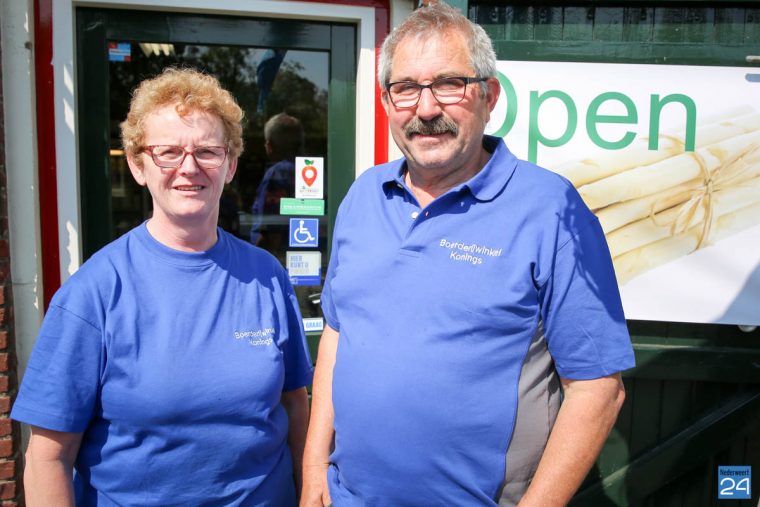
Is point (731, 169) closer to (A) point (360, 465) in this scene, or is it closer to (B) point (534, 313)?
(B) point (534, 313)

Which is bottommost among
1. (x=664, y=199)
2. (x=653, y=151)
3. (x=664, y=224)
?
(x=664, y=224)

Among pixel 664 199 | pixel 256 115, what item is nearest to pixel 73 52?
pixel 256 115

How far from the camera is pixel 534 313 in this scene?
5.04ft

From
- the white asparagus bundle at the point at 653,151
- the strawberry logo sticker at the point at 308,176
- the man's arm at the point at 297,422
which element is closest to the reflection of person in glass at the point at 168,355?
the man's arm at the point at 297,422

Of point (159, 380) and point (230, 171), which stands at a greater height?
point (230, 171)

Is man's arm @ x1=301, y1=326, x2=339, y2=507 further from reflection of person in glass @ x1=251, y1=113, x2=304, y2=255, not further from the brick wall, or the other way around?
the brick wall

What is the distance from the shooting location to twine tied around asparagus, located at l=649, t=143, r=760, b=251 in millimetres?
2963

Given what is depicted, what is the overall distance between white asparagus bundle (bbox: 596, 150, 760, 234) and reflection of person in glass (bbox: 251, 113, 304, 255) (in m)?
1.53

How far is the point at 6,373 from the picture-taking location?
2.76 m

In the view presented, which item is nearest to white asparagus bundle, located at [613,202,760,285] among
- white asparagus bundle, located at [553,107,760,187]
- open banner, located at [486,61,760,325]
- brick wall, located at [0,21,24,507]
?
open banner, located at [486,61,760,325]

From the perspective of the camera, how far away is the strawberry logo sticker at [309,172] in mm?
3326

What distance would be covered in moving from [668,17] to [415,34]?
186 cm

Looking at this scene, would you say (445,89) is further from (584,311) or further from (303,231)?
(303,231)

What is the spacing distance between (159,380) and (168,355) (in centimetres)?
6
